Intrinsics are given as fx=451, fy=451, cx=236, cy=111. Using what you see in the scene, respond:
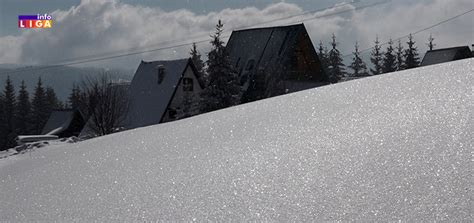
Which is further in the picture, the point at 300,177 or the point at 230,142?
the point at 230,142

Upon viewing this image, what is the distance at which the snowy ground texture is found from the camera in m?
1.80

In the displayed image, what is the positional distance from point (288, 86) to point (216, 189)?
22.6m

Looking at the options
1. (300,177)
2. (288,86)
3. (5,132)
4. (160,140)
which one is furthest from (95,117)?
(5,132)

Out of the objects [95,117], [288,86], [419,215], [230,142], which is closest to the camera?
[419,215]

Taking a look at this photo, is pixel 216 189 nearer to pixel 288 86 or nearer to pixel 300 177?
pixel 300 177

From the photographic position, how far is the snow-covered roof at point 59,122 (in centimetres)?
3669

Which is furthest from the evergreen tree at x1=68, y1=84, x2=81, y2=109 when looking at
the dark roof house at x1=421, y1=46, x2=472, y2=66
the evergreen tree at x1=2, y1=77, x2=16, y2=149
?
the dark roof house at x1=421, y1=46, x2=472, y2=66

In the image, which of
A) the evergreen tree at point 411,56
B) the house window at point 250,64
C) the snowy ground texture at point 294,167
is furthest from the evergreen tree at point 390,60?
the snowy ground texture at point 294,167

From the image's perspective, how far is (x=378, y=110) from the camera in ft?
9.40

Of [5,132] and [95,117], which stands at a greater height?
[95,117]

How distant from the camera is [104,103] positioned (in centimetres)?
2270

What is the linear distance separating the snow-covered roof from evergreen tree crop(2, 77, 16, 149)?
31.4 ft

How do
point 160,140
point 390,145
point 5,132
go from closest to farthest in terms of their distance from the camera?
point 390,145, point 160,140, point 5,132

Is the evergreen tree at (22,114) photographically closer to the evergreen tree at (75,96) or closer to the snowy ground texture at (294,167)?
the evergreen tree at (75,96)
